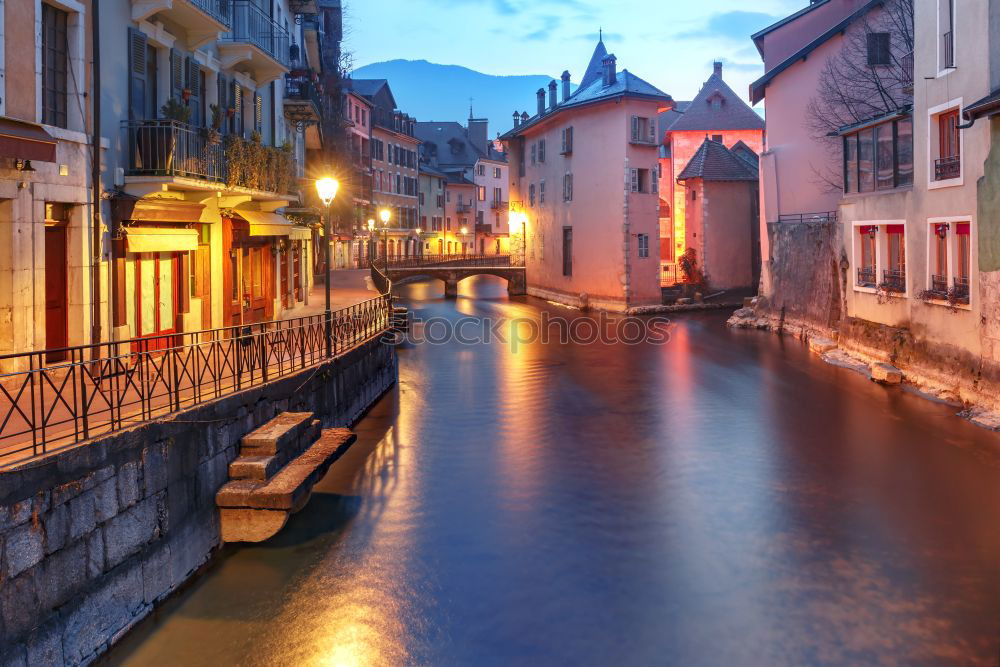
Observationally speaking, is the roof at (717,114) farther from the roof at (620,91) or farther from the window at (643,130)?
the window at (643,130)

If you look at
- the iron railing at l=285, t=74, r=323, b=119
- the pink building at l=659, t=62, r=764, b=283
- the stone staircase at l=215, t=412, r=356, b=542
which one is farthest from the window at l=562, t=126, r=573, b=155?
the stone staircase at l=215, t=412, r=356, b=542

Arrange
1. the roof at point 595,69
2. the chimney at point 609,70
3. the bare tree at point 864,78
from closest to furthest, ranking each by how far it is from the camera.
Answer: the bare tree at point 864,78
the chimney at point 609,70
the roof at point 595,69

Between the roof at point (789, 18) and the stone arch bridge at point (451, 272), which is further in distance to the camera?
the stone arch bridge at point (451, 272)

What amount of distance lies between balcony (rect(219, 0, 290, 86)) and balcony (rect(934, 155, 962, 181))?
16.4 metres

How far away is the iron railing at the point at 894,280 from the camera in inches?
946

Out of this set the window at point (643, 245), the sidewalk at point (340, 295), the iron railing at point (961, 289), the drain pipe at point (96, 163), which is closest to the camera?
the drain pipe at point (96, 163)

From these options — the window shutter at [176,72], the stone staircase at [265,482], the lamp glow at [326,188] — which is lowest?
the stone staircase at [265,482]

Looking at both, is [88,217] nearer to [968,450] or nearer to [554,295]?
[968,450]

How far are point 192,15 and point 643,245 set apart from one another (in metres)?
31.8

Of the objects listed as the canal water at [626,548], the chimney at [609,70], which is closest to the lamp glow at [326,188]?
the canal water at [626,548]

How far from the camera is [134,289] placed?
1518 centimetres

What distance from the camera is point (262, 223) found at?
69.3ft

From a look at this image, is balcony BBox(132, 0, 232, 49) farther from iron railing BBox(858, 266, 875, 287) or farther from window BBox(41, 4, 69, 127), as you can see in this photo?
iron railing BBox(858, 266, 875, 287)

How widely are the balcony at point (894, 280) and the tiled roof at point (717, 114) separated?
37.3 metres
